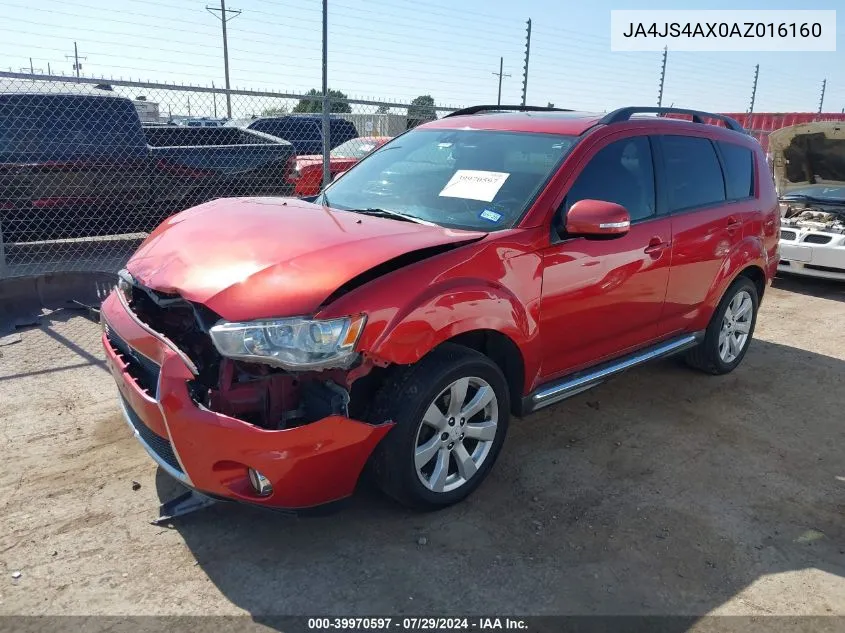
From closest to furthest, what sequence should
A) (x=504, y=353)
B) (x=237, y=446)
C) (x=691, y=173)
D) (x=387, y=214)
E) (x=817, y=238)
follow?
(x=237, y=446) < (x=504, y=353) < (x=387, y=214) < (x=691, y=173) < (x=817, y=238)

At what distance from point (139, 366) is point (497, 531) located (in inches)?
69.2

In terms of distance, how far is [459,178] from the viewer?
356cm

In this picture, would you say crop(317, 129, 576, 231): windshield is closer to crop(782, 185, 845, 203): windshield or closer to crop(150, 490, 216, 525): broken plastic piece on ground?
crop(150, 490, 216, 525): broken plastic piece on ground

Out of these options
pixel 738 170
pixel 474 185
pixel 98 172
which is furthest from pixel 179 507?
pixel 98 172

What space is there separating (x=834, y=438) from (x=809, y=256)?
179 inches

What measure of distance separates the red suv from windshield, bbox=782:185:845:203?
5.41m

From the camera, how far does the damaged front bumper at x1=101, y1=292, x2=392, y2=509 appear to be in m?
2.44

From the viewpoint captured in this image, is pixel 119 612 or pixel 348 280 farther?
pixel 348 280

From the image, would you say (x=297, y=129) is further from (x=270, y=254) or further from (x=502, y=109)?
(x=270, y=254)

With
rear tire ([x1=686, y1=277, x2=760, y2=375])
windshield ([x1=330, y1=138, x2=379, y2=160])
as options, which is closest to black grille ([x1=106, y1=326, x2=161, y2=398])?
rear tire ([x1=686, y1=277, x2=760, y2=375])

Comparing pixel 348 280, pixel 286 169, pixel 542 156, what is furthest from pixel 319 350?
pixel 286 169

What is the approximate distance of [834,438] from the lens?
407 cm

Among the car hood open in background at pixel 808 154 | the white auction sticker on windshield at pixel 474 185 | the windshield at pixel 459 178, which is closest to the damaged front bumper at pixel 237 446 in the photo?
the windshield at pixel 459 178

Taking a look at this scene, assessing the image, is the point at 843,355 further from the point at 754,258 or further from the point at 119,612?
the point at 119,612
